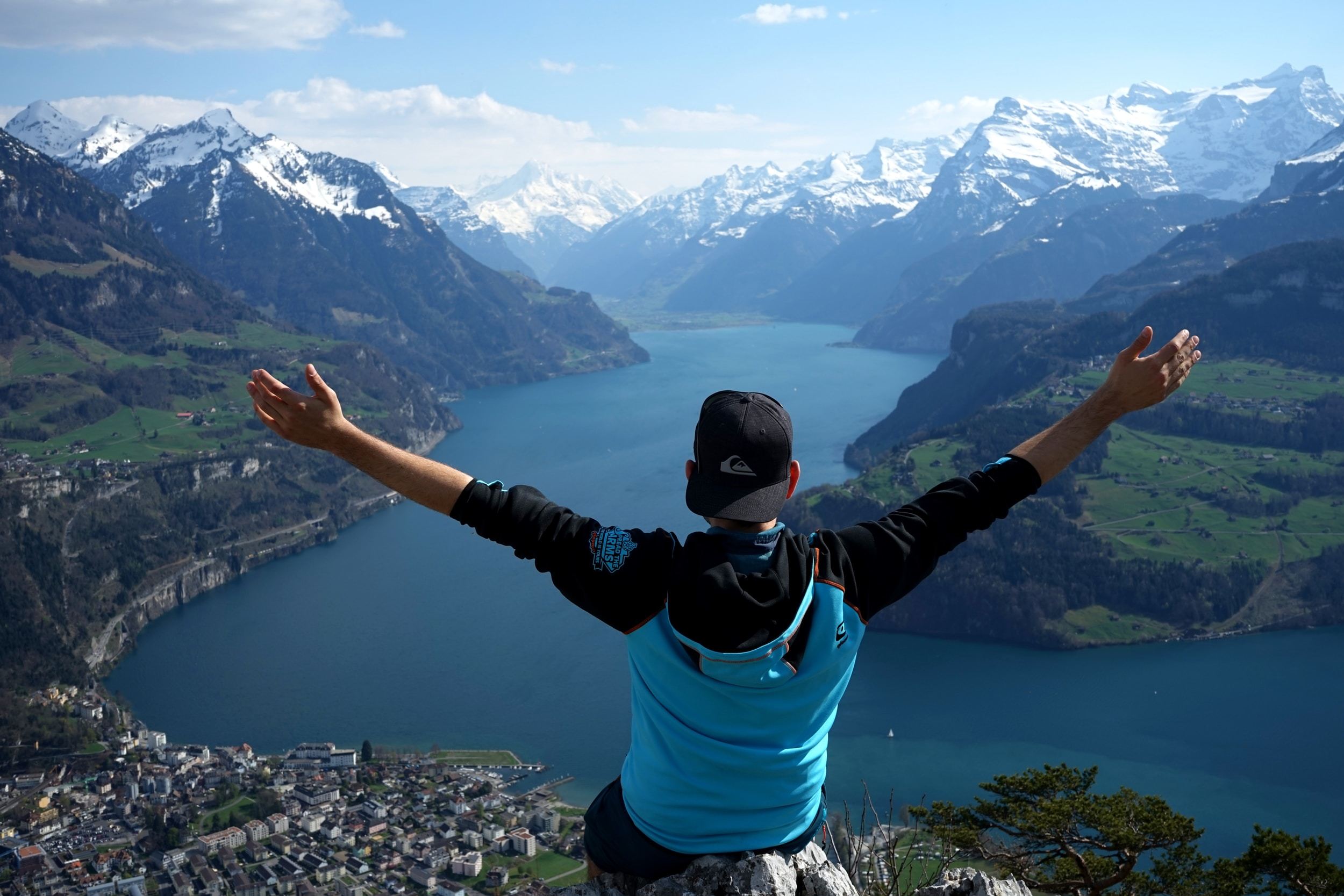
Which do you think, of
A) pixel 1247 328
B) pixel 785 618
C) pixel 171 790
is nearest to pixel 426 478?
pixel 785 618

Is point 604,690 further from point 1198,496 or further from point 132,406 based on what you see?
point 132,406

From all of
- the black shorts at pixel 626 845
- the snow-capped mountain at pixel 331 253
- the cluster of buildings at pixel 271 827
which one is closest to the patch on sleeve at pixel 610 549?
the black shorts at pixel 626 845

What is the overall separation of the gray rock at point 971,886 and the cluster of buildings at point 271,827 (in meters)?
25.6

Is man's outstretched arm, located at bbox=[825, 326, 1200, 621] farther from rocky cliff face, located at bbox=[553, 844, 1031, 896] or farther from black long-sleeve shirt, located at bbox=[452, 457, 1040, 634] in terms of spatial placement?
rocky cliff face, located at bbox=[553, 844, 1031, 896]

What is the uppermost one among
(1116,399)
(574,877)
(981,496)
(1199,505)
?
(1116,399)

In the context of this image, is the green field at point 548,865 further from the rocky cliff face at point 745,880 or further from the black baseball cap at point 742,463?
the black baseball cap at point 742,463

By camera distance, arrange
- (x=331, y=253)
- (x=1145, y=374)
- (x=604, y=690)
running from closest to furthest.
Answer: (x=1145, y=374), (x=604, y=690), (x=331, y=253)

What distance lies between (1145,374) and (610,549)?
163 cm

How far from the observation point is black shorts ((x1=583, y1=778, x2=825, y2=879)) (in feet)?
8.83

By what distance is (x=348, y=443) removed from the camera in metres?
2.69

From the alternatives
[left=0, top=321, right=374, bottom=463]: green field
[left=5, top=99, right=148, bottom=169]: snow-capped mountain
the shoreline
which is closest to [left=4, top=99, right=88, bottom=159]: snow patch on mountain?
[left=5, top=99, right=148, bottom=169]: snow-capped mountain

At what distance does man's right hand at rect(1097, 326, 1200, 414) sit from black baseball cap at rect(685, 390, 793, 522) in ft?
3.57

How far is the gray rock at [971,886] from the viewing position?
3244mm

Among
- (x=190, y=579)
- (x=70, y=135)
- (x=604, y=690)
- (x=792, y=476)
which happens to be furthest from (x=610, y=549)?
(x=70, y=135)
